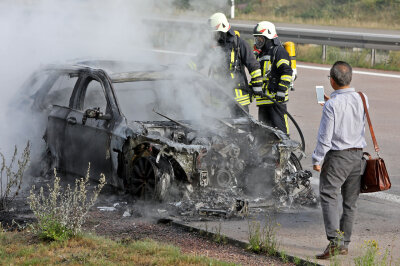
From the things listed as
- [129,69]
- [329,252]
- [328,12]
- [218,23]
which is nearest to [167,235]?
[329,252]

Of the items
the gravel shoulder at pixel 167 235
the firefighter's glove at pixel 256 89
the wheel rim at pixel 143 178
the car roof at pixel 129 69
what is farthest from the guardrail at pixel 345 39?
the gravel shoulder at pixel 167 235

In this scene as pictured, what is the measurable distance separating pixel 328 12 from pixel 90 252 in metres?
32.2

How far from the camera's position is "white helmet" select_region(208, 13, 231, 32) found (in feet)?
34.6

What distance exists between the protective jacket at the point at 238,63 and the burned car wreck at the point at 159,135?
1.00m

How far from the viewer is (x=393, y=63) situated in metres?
20.9

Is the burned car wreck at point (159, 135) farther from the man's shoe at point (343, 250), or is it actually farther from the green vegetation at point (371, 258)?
the green vegetation at point (371, 258)

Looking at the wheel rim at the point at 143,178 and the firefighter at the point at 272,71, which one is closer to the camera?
the wheel rim at the point at 143,178

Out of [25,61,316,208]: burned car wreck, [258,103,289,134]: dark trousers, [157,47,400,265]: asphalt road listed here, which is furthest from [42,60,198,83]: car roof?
[157,47,400,265]: asphalt road

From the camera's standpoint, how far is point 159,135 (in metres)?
8.55

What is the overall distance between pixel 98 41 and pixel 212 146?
5947 mm

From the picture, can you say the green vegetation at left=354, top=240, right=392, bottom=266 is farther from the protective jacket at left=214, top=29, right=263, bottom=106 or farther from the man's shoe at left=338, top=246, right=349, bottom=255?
the protective jacket at left=214, top=29, right=263, bottom=106

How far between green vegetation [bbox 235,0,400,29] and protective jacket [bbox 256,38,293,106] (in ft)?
73.2

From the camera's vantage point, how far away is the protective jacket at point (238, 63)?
10.7 metres

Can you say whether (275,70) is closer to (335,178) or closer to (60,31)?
(335,178)
